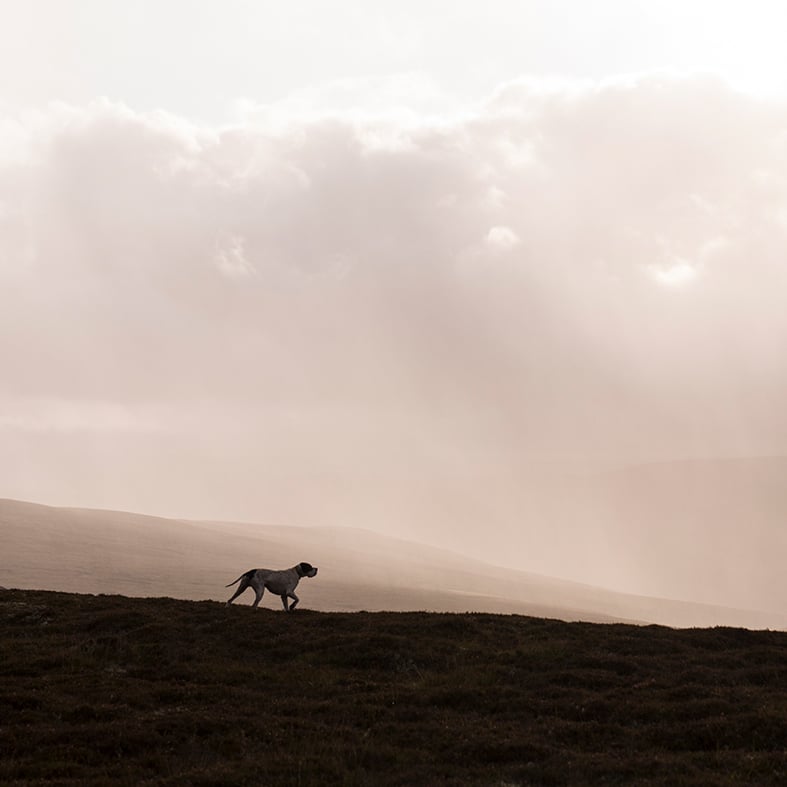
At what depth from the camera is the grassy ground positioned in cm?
1728

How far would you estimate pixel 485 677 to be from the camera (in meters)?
27.0

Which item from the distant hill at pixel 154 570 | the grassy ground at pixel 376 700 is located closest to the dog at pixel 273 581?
the grassy ground at pixel 376 700

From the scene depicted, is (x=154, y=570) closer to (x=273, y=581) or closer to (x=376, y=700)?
(x=273, y=581)

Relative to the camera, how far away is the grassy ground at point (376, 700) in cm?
1728

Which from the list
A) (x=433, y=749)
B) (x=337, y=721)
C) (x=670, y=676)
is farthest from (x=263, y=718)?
(x=670, y=676)

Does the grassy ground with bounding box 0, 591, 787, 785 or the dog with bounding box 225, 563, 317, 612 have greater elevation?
the dog with bounding box 225, 563, 317, 612

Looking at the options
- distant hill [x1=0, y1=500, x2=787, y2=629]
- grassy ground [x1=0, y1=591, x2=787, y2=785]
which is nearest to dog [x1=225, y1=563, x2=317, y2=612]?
grassy ground [x1=0, y1=591, x2=787, y2=785]

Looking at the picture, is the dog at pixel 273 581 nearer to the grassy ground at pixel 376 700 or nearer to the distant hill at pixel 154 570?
the grassy ground at pixel 376 700

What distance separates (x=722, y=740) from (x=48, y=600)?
34853 mm

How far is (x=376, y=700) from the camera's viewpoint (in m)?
23.9

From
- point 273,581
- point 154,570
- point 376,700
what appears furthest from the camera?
point 154,570

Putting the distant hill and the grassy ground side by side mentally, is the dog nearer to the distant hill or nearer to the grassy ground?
the grassy ground

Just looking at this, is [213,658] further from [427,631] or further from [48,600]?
[48,600]

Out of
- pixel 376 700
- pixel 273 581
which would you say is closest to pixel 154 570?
pixel 273 581
